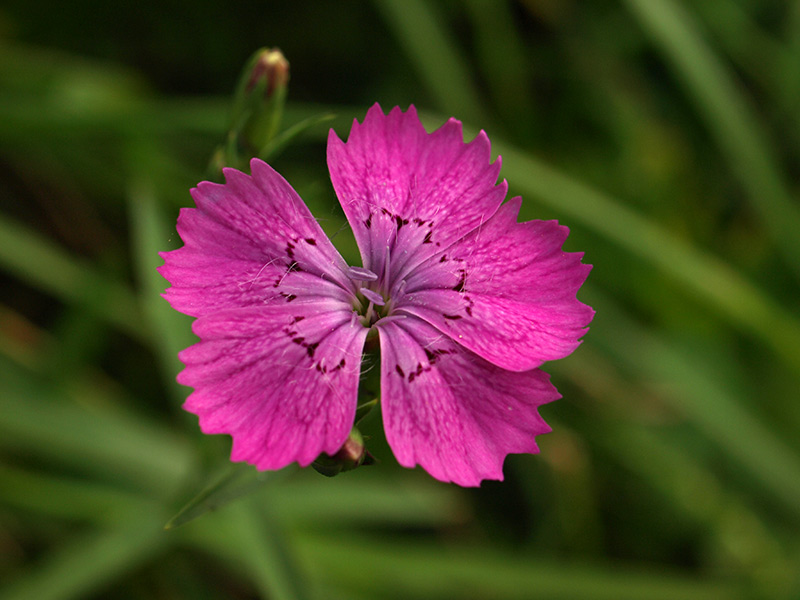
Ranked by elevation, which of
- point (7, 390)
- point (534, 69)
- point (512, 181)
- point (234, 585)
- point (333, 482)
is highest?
point (534, 69)

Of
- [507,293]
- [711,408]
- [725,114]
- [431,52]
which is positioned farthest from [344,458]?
[725,114]

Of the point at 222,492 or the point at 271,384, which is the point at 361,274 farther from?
the point at 222,492

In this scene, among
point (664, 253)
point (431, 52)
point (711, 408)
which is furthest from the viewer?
point (431, 52)

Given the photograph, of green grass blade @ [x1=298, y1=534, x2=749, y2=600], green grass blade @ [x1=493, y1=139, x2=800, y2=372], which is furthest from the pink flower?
green grass blade @ [x1=298, y1=534, x2=749, y2=600]

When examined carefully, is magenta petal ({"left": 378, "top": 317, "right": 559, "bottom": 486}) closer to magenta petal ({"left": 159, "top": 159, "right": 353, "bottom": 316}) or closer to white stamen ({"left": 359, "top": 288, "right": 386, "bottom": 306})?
white stamen ({"left": 359, "top": 288, "right": 386, "bottom": 306})

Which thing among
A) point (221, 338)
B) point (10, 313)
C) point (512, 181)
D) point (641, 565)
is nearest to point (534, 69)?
point (512, 181)

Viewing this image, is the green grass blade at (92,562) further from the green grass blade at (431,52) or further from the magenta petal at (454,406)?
the green grass blade at (431,52)

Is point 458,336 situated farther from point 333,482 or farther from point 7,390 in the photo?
point 7,390
